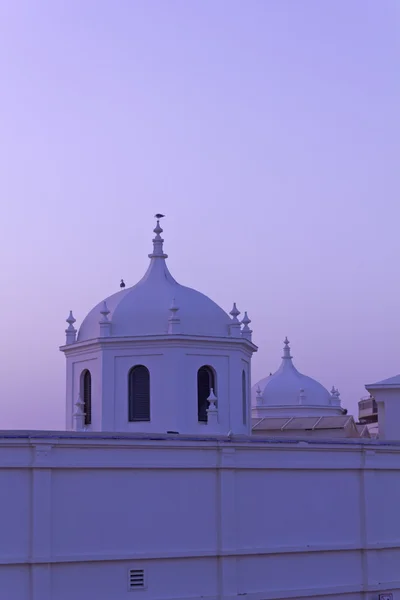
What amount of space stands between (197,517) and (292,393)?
97.0 ft

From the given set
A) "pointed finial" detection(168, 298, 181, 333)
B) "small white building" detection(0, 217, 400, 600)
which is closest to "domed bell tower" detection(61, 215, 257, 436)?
"pointed finial" detection(168, 298, 181, 333)

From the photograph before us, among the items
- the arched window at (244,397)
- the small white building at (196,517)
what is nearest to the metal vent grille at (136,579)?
the small white building at (196,517)

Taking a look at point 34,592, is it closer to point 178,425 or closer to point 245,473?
point 245,473

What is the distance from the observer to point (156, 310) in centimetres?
2981

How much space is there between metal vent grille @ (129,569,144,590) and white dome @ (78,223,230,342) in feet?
38.4

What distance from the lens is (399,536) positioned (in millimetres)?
21422

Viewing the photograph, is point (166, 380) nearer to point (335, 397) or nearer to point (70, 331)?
point (70, 331)

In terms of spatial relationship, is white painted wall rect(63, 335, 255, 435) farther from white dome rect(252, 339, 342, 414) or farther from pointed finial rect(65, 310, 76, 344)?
white dome rect(252, 339, 342, 414)

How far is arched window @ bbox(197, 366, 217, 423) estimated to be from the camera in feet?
96.6

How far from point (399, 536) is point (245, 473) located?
3.88 metres

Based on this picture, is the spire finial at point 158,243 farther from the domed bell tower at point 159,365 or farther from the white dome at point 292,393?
A: the white dome at point 292,393

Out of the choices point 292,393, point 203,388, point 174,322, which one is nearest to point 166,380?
point 203,388

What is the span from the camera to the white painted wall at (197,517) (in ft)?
57.2

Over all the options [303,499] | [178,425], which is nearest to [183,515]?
[303,499]
